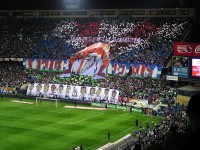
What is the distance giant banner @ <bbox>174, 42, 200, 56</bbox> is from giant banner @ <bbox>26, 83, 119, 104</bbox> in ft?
38.6

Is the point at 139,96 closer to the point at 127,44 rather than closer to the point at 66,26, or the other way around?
the point at 127,44

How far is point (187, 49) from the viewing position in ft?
129

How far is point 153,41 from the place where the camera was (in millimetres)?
56000

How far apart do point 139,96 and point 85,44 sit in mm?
17264

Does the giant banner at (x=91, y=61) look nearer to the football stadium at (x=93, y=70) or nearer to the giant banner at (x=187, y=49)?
the football stadium at (x=93, y=70)

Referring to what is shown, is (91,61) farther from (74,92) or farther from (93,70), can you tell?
(74,92)

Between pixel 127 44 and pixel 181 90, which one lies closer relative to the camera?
pixel 181 90

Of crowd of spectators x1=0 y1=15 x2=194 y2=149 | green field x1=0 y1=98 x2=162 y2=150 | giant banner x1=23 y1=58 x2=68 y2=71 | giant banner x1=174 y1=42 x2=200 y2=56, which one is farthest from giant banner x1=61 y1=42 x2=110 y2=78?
giant banner x1=174 y1=42 x2=200 y2=56

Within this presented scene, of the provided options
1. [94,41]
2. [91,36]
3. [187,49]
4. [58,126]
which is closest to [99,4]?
[91,36]

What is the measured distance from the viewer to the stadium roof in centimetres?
5925

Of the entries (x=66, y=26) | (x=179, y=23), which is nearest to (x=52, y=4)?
(x=66, y=26)

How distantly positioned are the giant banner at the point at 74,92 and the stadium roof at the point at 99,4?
66.3 feet

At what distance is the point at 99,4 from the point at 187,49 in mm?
29721

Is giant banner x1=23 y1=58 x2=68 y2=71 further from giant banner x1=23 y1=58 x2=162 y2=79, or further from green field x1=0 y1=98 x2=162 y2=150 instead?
green field x1=0 y1=98 x2=162 y2=150
